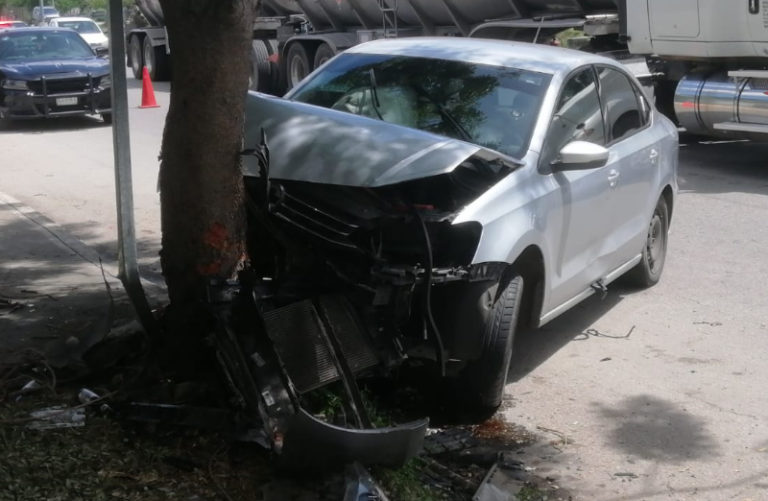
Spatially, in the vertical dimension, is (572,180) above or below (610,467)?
above

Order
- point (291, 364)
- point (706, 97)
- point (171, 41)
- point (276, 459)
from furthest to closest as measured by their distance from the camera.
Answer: point (706, 97) → point (171, 41) → point (291, 364) → point (276, 459)

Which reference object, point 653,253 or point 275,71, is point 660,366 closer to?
point 653,253

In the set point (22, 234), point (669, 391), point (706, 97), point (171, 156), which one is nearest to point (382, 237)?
point (171, 156)

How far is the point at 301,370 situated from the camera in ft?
15.9

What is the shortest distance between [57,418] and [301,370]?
3.78 ft

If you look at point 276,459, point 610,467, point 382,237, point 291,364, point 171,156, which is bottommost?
point 610,467

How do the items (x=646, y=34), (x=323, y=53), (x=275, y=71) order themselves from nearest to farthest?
1. (x=646, y=34)
2. (x=323, y=53)
3. (x=275, y=71)

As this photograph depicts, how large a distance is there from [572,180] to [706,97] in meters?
7.69

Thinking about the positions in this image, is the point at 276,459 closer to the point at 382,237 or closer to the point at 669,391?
the point at 382,237

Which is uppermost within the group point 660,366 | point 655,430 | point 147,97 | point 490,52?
point 147,97

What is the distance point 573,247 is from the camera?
6371mm

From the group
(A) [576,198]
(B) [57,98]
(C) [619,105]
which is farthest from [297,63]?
(A) [576,198]

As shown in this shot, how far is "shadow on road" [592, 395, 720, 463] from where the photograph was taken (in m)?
5.32

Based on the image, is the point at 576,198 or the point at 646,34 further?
the point at 646,34
